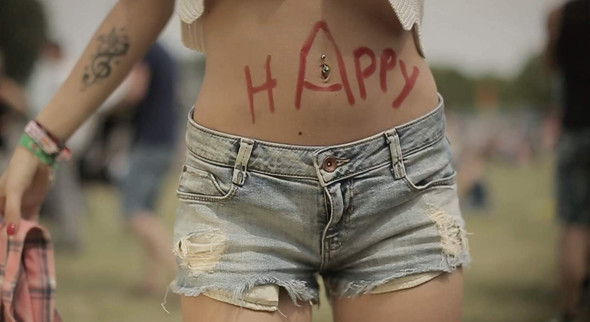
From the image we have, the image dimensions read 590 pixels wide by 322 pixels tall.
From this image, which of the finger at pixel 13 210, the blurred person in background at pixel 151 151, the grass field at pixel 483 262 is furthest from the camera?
the blurred person in background at pixel 151 151

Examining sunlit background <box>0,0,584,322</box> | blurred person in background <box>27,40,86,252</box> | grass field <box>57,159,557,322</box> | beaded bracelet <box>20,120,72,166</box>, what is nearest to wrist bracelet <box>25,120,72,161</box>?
beaded bracelet <box>20,120,72,166</box>

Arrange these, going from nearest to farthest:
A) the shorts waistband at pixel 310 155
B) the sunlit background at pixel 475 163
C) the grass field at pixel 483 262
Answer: the shorts waistband at pixel 310 155 → the grass field at pixel 483 262 → the sunlit background at pixel 475 163

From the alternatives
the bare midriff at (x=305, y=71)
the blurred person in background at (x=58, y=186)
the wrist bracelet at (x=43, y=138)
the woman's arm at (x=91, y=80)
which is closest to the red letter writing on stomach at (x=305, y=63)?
the bare midriff at (x=305, y=71)

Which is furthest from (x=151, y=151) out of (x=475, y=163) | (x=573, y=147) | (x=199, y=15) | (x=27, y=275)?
(x=475, y=163)

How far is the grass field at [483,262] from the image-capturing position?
339 cm

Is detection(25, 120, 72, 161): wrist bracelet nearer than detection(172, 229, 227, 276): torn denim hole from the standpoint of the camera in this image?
No

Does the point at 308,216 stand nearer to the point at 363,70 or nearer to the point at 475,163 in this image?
the point at 363,70

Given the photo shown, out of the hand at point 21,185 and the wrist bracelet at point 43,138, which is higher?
the wrist bracelet at point 43,138

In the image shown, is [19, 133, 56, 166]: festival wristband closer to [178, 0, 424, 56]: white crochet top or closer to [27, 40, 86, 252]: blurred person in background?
[178, 0, 424, 56]: white crochet top

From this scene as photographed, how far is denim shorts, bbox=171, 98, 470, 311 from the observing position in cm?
110

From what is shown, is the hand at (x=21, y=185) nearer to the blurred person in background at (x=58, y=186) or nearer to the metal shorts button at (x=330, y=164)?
the metal shorts button at (x=330, y=164)

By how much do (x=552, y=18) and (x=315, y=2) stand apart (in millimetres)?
2067

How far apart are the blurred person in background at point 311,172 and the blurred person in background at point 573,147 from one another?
1.81 meters

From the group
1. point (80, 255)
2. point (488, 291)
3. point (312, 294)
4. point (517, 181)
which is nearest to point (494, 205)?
point (517, 181)
